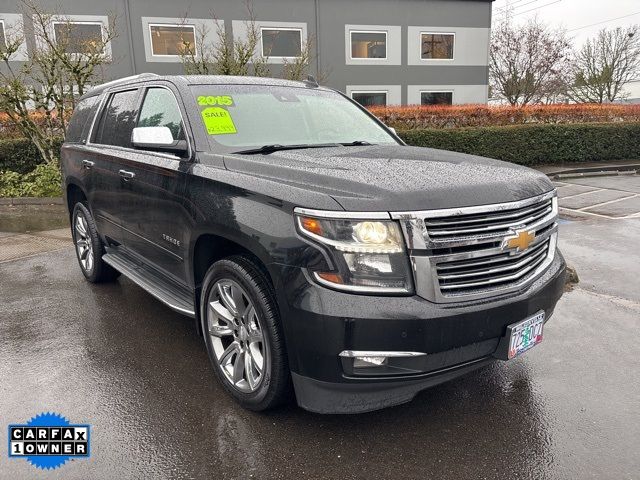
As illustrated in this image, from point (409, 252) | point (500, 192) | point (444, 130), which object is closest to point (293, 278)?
point (409, 252)

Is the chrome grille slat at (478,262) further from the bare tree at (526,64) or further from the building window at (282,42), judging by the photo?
the bare tree at (526,64)

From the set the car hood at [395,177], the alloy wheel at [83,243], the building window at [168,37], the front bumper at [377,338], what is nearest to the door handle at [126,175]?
the car hood at [395,177]

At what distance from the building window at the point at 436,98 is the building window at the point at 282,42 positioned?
6149 millimetres

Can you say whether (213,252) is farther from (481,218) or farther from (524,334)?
(524,334)

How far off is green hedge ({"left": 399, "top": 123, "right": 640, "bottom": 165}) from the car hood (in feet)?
35.0

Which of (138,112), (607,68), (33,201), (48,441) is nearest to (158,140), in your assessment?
(138,112)

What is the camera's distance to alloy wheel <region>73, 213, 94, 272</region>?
5227mm

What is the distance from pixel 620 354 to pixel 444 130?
1117 cm

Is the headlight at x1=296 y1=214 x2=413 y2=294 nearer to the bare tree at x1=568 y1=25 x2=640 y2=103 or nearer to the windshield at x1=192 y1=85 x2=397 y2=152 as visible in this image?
the windshield at x1=192 y1=85 x2=397 y2=152

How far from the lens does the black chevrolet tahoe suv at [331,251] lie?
7.73ft

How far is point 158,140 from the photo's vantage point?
3.24m

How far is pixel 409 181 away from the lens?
2.56m

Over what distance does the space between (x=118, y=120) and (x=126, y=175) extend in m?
0.74

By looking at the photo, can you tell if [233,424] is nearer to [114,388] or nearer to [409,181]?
[114,388]
